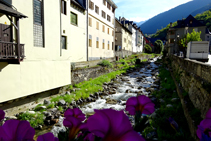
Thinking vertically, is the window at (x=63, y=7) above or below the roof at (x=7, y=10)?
above

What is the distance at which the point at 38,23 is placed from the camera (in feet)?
30.6

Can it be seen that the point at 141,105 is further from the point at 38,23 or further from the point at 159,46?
the point at 159,46

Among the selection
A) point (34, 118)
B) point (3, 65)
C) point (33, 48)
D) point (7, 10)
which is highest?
point (7, 10)

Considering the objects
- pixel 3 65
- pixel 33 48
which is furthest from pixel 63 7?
pixel 3 65

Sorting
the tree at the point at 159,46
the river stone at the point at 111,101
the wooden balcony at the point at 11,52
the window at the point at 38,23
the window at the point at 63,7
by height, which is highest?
the tree at the point at 159,46

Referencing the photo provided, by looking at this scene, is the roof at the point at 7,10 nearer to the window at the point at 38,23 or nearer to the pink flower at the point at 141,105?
the window at the point at 38,23

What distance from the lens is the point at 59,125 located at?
7480mm

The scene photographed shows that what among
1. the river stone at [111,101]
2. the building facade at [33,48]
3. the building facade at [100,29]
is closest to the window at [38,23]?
the building facade at [33,48]

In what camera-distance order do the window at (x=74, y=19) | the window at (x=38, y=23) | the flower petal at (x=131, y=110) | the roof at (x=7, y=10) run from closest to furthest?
1. the flower petal at (x=131, y=110)
2. the roof at (x=7, y=10)
3. the window at (x=38, y=23)
4. the window at (x=74, y=19)

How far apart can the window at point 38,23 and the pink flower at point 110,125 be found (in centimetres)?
968

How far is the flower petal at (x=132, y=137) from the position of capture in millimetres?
489

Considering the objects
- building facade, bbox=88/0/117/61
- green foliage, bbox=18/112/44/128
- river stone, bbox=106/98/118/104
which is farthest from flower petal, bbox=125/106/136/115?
building facade, bbox=88/0/117/61

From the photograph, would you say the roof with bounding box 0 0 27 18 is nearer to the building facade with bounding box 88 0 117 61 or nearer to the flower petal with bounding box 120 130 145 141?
the flower petal with bounding box 120 130 145 141

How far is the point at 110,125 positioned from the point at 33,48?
31.1ft
